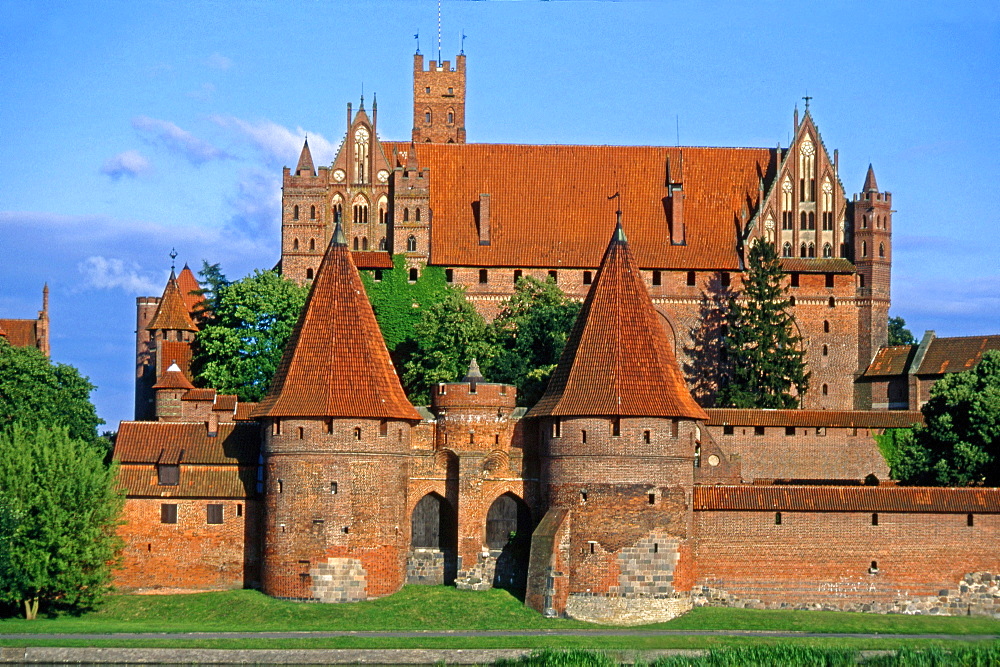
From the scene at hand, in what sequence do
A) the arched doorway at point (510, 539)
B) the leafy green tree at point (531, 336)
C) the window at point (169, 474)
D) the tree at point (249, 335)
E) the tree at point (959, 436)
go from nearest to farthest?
the arched doorway at point (510, 539) → the window at point (169, 474) → the tree at point (959, 436) → the leafy green tree at point (531, 336) → the tree at point (249, 335)

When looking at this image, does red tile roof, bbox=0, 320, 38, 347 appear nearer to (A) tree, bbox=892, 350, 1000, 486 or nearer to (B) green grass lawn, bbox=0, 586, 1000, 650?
(B) green grass lawn, bbox=0, 586, 1000, 650

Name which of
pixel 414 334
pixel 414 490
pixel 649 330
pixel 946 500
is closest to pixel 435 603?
pixel 414 490

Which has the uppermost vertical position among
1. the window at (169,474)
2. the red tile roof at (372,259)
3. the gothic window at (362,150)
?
the gothic window at (362,150)

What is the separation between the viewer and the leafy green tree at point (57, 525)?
4478 centimetres

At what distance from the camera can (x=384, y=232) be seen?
6850 centimetres

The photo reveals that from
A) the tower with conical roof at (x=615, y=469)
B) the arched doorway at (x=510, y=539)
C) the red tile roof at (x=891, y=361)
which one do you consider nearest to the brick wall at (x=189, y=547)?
the arched doorway at (x=510, y=539)

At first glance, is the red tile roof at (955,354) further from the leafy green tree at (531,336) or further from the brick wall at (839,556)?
the brick wall at (839,556)

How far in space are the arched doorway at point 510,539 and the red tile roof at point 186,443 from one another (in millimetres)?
6597

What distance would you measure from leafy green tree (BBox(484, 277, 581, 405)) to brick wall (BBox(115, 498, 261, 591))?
40.6 feet

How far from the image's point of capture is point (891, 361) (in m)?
68.4

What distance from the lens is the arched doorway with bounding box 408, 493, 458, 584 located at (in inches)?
1895

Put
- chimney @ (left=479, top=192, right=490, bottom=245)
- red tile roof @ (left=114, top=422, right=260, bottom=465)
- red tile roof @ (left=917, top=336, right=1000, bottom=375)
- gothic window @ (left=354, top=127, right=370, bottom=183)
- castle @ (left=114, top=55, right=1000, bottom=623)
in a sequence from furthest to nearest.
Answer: chimney @ (left=479, top=192, right=490, bottom=245) → gothic window @ (left=354, top=127, right=370, bottom=183) → red tile roof @ (left=917, top=336, right=1000, bottom=375) → red tile roof @ (left=114, top=422, right=260, bottom=465) → castle @ (left=114, top=55, right=1000, bottom=623)

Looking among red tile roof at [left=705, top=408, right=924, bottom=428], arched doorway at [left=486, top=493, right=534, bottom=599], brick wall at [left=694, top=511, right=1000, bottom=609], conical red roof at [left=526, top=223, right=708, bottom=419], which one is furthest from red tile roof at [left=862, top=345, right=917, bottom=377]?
arched doorway at [left=486, top=493, right=534, bottom=599]

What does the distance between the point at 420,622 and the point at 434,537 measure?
4.85 meters
